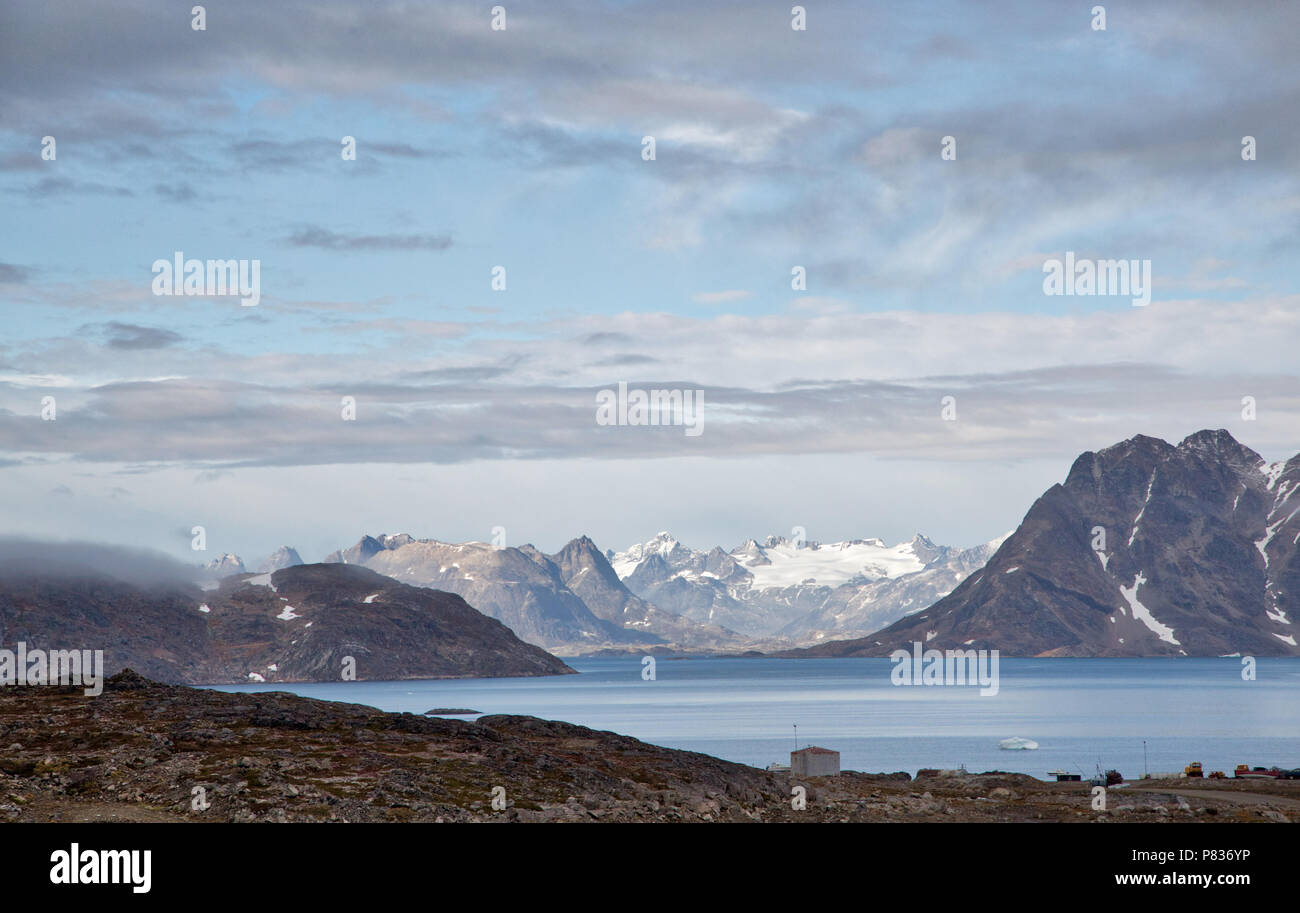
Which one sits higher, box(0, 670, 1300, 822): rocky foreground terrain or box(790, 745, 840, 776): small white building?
box(0, 670, 1300, 822): rocky foreground terrain

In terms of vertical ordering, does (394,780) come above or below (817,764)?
above

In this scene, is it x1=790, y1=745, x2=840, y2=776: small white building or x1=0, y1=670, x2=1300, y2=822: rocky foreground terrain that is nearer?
x1=0, y1=670, x2=1300, y2=822: rocky foreground terrain
